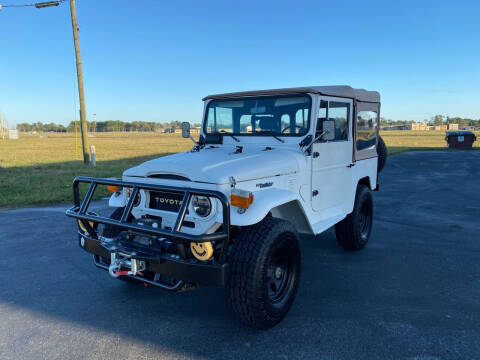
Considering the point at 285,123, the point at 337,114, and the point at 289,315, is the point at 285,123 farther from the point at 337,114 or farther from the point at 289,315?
the point at 289,315

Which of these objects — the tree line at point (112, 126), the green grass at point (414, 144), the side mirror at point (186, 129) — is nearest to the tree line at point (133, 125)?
the tree line at point (112, 126)

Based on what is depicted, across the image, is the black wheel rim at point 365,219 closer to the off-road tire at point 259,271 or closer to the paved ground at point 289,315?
the paved ground at point 289,315

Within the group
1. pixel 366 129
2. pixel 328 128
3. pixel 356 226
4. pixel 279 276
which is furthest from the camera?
pixel 366 129

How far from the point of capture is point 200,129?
16.1 ft

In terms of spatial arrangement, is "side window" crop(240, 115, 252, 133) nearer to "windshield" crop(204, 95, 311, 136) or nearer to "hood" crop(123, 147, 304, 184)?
"windshield" crop(204, 95, 311, 136)

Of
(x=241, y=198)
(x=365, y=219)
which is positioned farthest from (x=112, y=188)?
(x=365, y=219)

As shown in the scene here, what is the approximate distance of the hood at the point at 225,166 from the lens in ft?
10.3

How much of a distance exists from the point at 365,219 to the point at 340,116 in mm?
1801

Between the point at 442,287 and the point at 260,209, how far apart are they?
7.94 ft

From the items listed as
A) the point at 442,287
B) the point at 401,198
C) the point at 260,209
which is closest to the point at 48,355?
the point at 260,209

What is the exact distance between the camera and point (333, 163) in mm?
4398

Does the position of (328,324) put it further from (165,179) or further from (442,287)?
(165,179)

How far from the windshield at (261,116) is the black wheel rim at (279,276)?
1.41m

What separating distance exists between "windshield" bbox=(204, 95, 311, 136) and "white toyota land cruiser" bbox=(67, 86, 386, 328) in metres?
0.01
